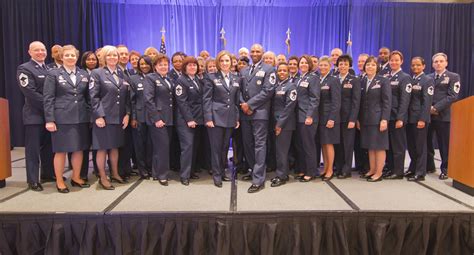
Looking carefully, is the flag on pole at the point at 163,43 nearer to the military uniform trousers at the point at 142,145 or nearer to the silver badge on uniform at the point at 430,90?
the military uniform trousers at the point at 142,145

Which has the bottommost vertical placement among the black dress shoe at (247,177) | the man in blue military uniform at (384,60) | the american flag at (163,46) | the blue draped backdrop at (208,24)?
the black dress shoe at (247,177)

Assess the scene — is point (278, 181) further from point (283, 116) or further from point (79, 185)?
point (79, 185)

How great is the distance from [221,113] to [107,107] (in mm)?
1127

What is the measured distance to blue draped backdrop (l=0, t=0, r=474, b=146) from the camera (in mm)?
6664

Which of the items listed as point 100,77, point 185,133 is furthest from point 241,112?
point 100,77

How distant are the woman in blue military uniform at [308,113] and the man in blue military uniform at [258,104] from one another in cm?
35

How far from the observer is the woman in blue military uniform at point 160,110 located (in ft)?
12.4

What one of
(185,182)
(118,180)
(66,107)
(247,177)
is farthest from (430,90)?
(66,107)

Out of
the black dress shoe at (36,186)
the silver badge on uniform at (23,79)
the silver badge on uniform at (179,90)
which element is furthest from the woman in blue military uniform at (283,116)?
the silver badge on uniform at (23,79)

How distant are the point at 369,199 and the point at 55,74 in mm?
3104

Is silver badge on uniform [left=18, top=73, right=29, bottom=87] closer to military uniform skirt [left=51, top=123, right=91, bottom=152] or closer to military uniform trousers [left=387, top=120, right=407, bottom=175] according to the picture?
military uniform skirt [left=51, top=123, right=91, bottom=152]

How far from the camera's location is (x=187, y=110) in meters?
3.87

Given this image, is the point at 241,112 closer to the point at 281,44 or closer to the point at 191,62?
the point at 191,62

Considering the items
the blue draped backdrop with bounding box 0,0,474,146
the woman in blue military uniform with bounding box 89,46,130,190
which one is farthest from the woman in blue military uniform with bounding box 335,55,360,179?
the blue draped backdrop with bounding box 0,0,474,146
